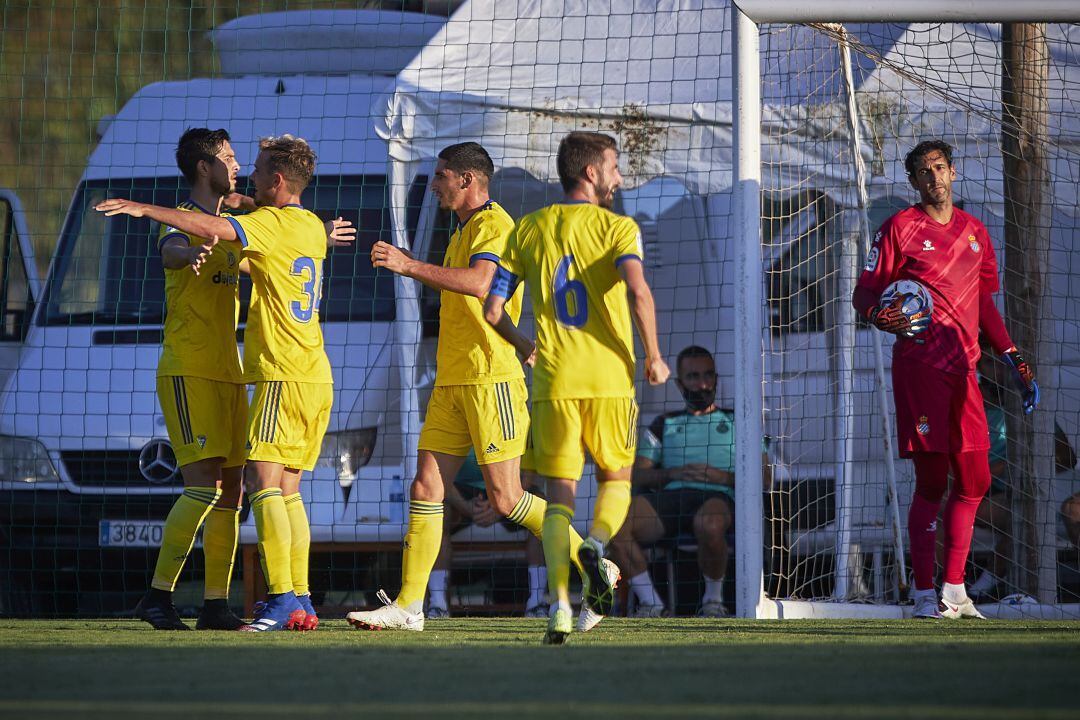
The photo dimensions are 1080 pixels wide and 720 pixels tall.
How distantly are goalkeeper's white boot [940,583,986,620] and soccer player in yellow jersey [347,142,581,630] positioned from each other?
1.90 meters

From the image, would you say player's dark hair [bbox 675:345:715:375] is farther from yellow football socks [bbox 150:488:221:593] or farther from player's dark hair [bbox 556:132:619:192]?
player's dark hair [bbox 556:132:619:192]

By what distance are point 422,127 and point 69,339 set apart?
243 cm

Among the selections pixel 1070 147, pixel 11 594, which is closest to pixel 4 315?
pixel 11 594

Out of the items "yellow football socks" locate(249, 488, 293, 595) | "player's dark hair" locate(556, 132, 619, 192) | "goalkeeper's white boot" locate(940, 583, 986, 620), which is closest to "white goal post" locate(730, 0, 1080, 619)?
"goalkeeper's white boot" locate(940, 583, 986, 620)

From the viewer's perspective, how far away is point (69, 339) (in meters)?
8.29

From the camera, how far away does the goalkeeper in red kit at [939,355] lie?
242 inches

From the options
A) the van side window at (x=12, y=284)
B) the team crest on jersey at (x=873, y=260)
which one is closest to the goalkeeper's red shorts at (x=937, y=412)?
the team crest on jersey at (x=873, y=260)

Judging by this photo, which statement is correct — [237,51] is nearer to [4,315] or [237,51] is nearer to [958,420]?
[4,315]

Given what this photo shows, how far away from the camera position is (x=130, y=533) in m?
7.76

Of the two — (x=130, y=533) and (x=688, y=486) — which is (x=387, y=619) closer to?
(x=130, y=533)

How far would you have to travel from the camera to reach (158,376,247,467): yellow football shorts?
5984mm

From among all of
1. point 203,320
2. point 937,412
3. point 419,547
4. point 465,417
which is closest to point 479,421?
point 465,417

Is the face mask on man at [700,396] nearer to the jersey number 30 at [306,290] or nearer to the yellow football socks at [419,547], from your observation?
the yellow football socks at [419,547]

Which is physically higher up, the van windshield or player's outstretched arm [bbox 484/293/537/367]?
the van windshield
